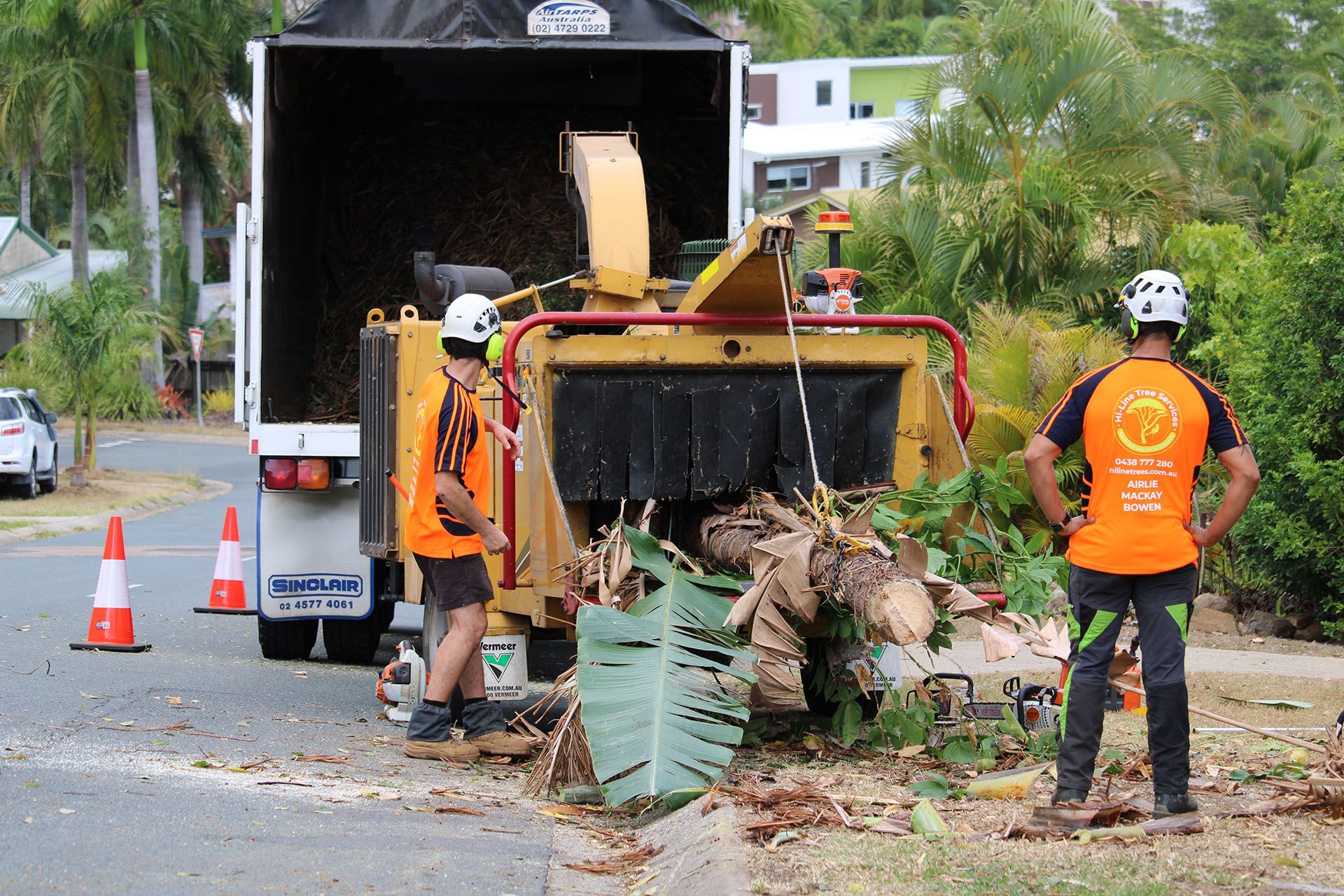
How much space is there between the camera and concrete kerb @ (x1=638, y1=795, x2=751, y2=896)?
14.1ft

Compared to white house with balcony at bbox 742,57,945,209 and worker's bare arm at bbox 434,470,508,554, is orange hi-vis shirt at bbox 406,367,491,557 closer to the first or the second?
worker's bare arm at bbox 434,470,508,554

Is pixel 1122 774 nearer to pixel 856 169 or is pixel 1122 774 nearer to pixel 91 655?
pixel 91 655

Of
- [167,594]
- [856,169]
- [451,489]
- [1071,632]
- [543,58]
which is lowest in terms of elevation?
[167,594]

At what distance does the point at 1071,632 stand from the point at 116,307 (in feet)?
75.8

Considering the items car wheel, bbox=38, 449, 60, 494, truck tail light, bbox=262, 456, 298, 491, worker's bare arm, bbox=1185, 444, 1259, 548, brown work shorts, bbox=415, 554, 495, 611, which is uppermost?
worker's bare arm, bbox=1185, 444, 1259, 548

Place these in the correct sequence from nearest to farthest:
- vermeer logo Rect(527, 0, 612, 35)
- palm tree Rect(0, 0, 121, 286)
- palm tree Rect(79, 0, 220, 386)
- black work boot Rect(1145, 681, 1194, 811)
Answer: black work boot Rect(1145, 681, 1194, 811) < vermeer logo Rect(527, 0, 612, 35) < palm tree Rect(79, 0, 220, 386) < palm tree Rect(0, 0, 121, 286)

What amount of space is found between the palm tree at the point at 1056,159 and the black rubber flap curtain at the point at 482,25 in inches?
248

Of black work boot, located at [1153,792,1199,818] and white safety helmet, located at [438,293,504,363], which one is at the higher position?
white safety helmet, located at [438,293,504,363]

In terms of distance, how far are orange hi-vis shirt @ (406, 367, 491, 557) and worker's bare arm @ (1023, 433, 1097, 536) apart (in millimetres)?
2244

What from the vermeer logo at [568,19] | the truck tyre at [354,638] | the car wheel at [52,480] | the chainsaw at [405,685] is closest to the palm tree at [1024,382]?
the vermeer logo at [568,19]

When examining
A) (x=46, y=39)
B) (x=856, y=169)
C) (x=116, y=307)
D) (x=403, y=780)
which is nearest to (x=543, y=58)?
(x=403, y=780)

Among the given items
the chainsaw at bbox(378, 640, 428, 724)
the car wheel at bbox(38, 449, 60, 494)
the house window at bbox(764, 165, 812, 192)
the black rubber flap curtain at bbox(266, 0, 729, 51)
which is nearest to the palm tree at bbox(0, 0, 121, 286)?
the car wheel at bbox(38, 449, 60, 494)

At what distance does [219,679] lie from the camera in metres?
8.12

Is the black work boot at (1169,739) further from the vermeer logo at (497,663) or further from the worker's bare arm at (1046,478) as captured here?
the vermeer logo at (497,663)
